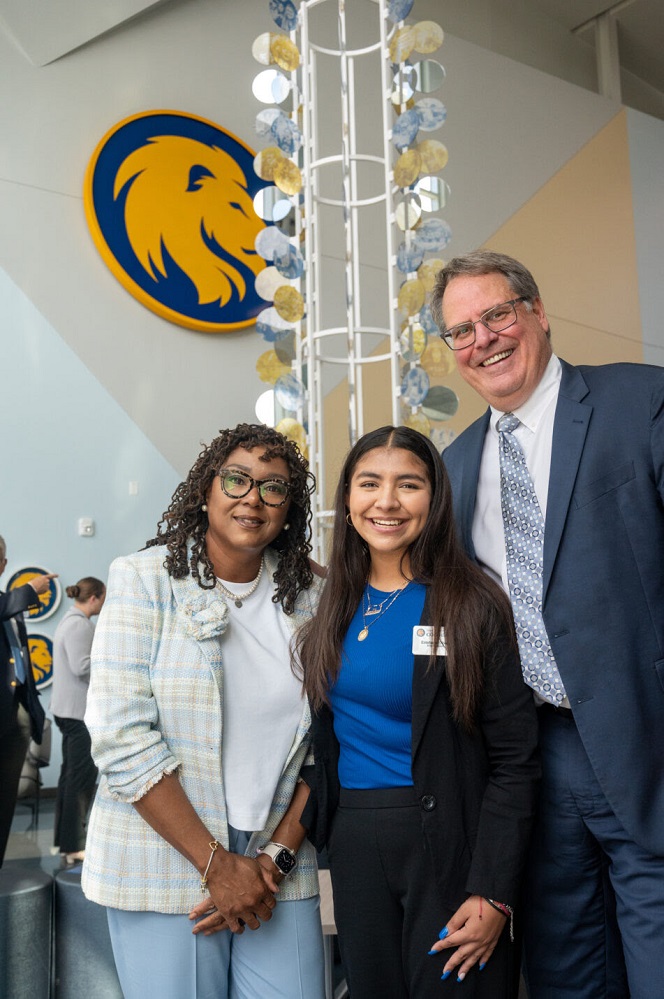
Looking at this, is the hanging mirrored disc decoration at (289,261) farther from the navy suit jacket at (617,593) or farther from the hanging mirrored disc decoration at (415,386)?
the navy suit jacket at (617,593)

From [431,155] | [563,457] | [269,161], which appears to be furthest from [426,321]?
[563,457]

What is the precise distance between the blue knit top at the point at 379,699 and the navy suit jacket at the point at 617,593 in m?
0.27

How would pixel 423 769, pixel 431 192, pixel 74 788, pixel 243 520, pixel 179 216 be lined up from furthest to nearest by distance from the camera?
pixel 179 216, pixel 74 788, pixel 431 192, pixel 243 520, pixel 423 769

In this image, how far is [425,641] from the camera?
5.53ft

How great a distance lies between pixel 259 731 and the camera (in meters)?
1.82

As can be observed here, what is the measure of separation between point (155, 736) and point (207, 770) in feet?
0.38

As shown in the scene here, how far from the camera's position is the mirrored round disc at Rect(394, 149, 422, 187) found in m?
4.25

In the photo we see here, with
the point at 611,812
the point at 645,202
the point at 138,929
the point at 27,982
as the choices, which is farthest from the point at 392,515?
the point at 645,202

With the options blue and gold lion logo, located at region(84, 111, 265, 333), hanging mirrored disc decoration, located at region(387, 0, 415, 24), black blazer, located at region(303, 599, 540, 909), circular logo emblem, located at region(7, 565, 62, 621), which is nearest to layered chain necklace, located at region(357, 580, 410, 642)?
black blazer, located at region(303, 599, 540, 909)

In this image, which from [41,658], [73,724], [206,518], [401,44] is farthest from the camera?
[41,658]

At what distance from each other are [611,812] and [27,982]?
1831 millimetres

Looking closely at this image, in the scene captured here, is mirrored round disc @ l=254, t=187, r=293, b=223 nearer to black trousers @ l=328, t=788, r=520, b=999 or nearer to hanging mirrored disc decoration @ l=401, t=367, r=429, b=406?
hanging mirrored disc decoration @ l=401, t=367, r=429, b=406

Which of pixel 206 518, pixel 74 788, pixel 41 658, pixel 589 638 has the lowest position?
pixel 74 788

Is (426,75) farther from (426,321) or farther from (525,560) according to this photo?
(525,560)
